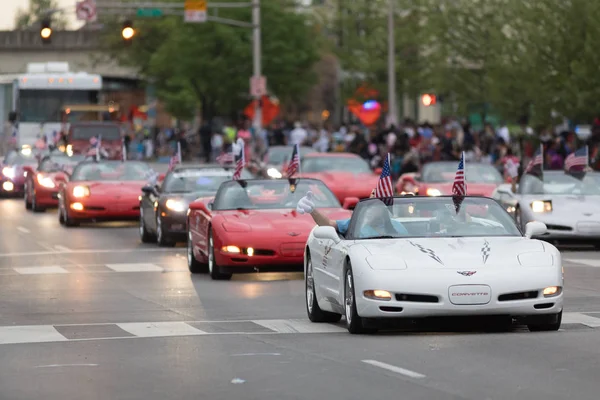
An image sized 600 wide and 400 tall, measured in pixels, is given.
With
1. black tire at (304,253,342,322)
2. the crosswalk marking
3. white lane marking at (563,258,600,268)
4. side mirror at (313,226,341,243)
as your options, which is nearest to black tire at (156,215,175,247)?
white lane marking at (563,258,600,268)

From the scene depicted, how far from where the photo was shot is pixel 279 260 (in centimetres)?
2047

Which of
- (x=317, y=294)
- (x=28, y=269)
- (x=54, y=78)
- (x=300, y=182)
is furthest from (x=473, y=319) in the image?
(x=54, y=78)

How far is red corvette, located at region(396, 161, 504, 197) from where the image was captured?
32.6 meters

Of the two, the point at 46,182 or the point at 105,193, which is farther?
the point at 46,182

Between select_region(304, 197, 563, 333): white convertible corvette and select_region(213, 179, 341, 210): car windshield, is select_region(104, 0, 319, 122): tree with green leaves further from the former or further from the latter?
select_region(304, 197, 563, 333): white convertible corvette

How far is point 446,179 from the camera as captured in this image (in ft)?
110

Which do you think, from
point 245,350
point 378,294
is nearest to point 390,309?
point 378,294

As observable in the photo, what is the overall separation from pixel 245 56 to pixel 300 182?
184ft

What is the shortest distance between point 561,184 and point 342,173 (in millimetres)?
11172

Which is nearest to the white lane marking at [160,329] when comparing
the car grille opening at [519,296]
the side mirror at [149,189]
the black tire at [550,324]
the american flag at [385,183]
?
the american flag at [385,183]

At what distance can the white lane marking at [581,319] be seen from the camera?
47.6ft

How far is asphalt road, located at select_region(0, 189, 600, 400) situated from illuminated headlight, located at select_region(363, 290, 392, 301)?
318 millimetres

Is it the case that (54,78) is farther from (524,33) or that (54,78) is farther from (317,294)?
(317,294)

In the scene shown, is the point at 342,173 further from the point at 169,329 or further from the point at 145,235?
the point at 169,329
